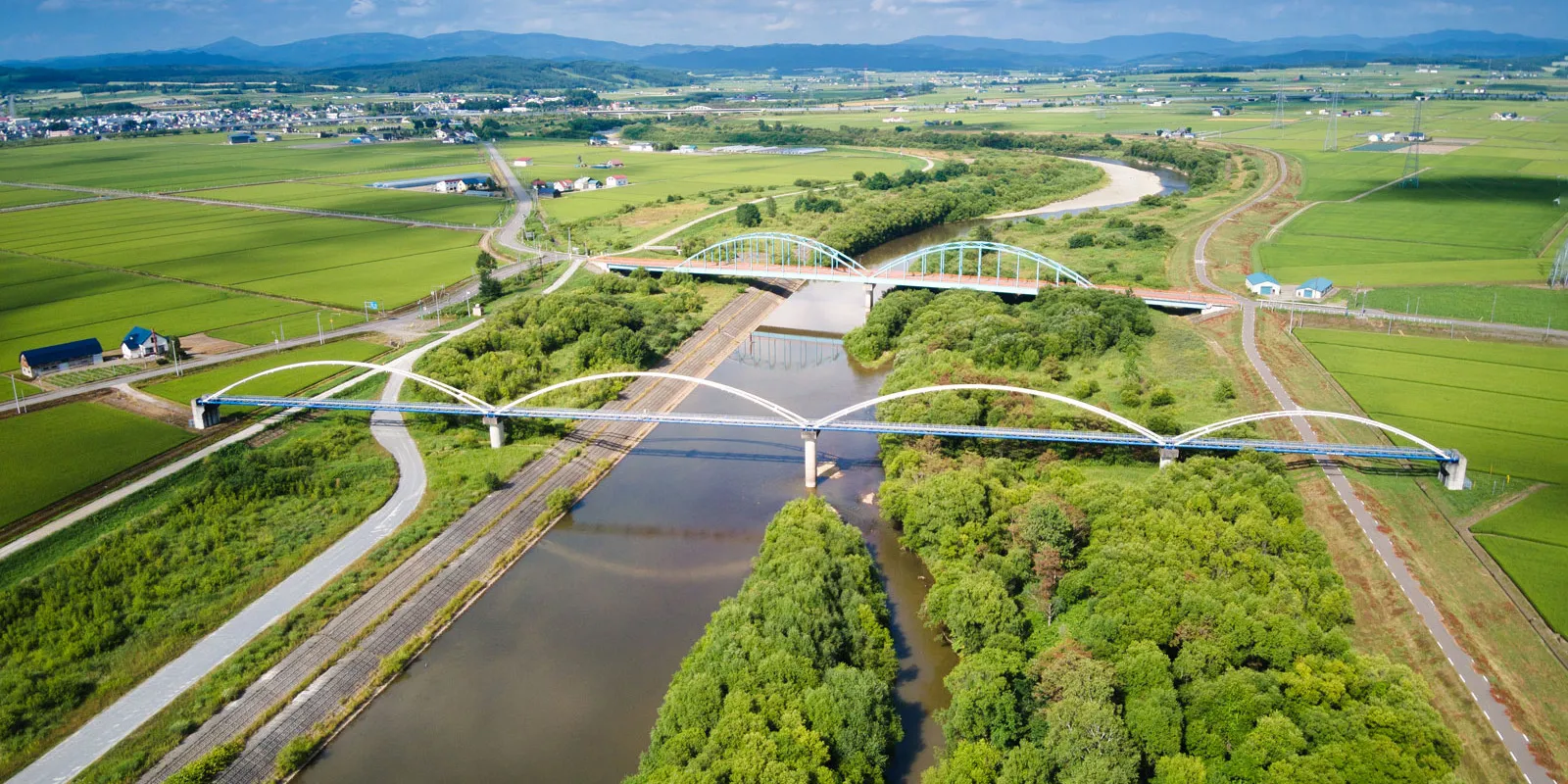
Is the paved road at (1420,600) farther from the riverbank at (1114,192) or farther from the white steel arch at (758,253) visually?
A: the riverbank at (1114,192)

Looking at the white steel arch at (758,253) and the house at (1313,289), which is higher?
the white steel arch at (758,253)

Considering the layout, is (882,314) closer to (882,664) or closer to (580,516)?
(580,516)

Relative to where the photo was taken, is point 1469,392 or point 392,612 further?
point 1469,392

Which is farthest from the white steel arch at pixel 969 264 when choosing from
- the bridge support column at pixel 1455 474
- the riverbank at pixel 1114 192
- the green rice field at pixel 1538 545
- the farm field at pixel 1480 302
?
the green rice field at pixel 1538 545

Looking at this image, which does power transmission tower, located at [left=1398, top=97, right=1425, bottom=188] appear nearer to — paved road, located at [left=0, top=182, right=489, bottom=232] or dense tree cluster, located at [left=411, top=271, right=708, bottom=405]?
dense tree cluster, located at [left=411, top=271, right=708, bottom=405]

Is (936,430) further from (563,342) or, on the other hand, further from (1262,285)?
(1262,285)

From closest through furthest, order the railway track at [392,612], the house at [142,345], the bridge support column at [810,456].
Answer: the railway track at [392,612]
the bridge support column at [810,456]
the house at [142,345]

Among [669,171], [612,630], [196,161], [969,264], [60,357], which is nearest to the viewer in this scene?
[612,630]

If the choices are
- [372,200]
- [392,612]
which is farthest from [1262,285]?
[372,200]
